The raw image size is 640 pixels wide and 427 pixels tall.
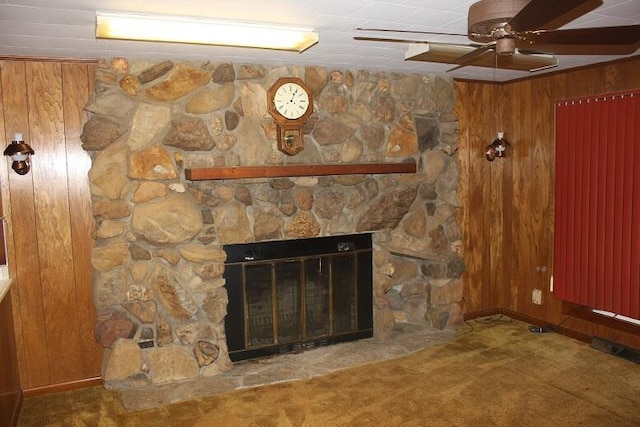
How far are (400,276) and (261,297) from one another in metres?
1.24

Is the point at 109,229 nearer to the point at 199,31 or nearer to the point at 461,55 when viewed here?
the point at 199,31

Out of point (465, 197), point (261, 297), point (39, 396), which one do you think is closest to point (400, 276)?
point (465, 197)

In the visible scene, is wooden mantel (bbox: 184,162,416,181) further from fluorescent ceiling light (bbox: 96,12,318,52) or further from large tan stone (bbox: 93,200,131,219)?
fluorescent ceiling light (bbox: 96,12,318,52)

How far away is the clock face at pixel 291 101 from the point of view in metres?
3.48

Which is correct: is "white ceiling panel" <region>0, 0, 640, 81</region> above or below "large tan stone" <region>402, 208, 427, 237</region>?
above

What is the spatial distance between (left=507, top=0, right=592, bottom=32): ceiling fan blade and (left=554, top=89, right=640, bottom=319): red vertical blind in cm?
233

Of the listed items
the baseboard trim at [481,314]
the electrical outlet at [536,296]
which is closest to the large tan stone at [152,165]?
the baseboard trim at [481,314]

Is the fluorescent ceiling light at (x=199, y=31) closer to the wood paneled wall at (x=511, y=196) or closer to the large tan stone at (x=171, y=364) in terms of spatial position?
the large tan stone at (x=171, y=364)

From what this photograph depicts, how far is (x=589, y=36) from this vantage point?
190cm

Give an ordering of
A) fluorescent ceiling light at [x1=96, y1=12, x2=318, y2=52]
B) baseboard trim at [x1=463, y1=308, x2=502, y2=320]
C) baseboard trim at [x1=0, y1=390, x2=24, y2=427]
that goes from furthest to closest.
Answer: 1. baseboard trim at [x1=463, y1=308, x2=502, y2=320]
2. baseboard trim at [x1=0, y1=390, x2=24, y2=427]
3. fluorescent ceiling light at [x1=96, y1=12, x2=318, y2=52]

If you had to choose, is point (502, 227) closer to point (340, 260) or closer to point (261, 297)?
point (340, 260)

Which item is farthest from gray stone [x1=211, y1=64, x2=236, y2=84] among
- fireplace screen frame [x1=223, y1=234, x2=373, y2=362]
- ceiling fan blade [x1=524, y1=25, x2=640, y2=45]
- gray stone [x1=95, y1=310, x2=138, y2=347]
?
ceiling fan blade [x1=524, y1=25, x2=640, y2=45]

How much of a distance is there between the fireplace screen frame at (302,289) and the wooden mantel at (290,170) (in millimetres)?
551

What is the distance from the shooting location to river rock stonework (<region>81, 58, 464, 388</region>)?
10.6 ft
